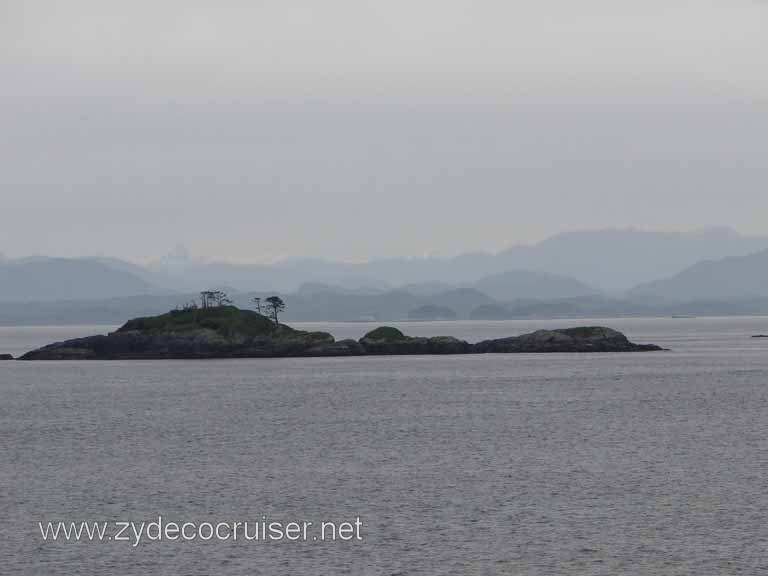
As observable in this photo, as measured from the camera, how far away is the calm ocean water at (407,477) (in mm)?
43500

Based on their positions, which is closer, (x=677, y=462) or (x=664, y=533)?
(x=664, y=533)

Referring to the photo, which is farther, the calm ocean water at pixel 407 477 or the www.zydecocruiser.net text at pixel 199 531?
the www.zydecocruiser.net text at pixel 199 531

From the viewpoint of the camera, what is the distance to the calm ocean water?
43500mm

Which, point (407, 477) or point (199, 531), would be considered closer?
point (199, 531)

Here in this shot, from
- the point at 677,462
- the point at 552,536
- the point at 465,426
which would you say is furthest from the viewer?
the point at 465,426

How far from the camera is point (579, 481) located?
6028cm

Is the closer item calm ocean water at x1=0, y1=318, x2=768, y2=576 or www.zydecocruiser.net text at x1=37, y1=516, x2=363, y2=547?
calm ocean water at x1=0, y1=318, x2=768, y2=576

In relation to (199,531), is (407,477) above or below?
above

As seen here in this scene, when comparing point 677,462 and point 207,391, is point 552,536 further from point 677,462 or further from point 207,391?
point 207,391

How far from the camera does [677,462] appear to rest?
67500 millimetres

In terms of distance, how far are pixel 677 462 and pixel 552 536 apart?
77.0 feet

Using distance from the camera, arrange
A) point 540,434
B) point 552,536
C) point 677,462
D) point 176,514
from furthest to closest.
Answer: point 540,434, point 677,462, point 176,514, point 552,536

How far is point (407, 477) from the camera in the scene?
205 feet

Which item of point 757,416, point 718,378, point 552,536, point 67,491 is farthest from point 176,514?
point 718,378
